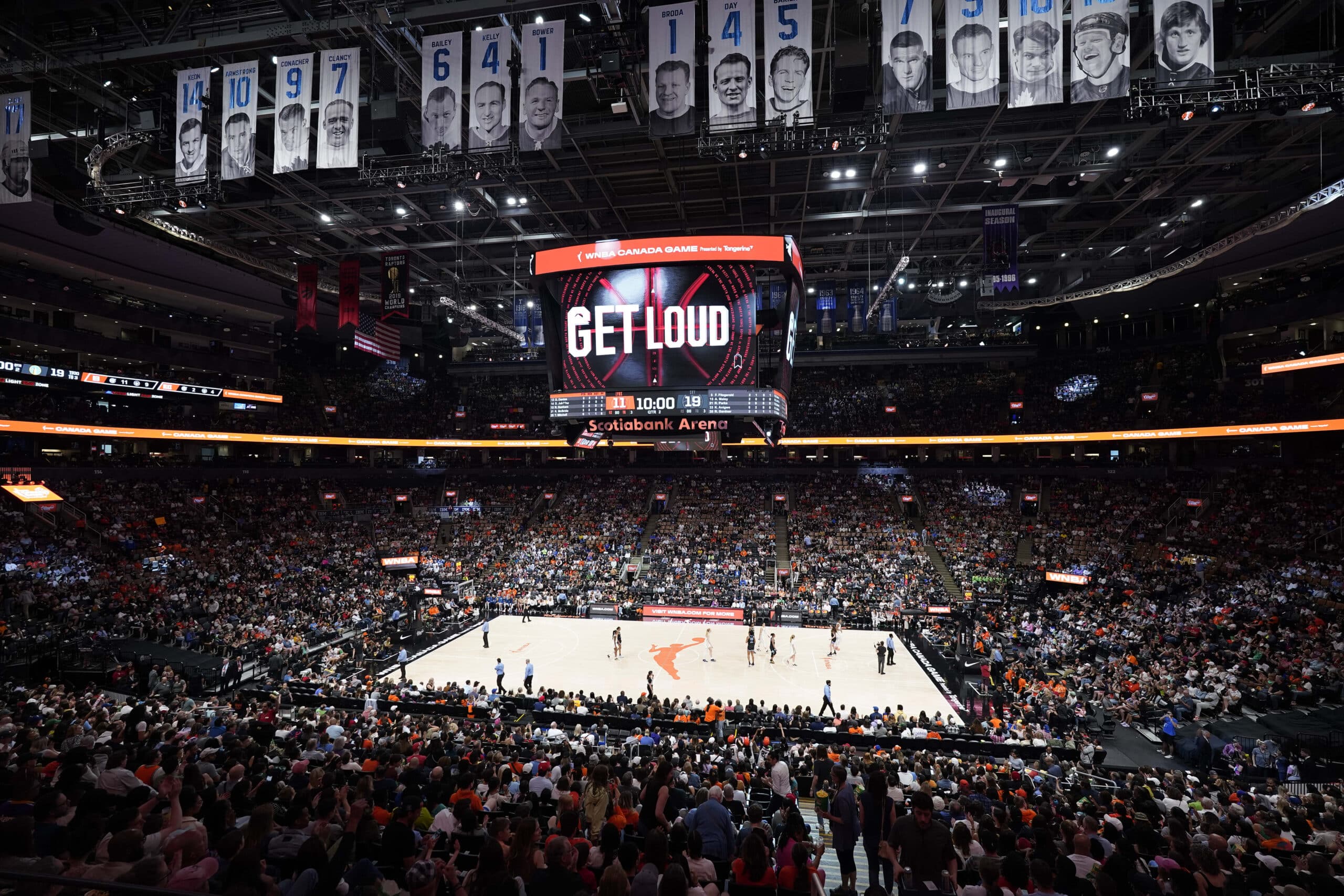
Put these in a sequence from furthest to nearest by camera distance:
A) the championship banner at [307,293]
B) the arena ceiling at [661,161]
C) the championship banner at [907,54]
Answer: the championship banner at [307,293] < the arena ceiling at [661,161] < the championship banner at [907,54]

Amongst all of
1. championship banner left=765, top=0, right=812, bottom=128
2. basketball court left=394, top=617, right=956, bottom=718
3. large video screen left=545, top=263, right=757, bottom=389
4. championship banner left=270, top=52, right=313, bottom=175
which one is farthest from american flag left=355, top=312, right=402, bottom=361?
championship banner left=765, top=0, right=812, bottom=128

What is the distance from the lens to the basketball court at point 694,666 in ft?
61.7


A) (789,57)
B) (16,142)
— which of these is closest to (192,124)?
(16,142)

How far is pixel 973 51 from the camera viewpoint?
10.1m

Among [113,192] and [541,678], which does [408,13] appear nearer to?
[113,192]

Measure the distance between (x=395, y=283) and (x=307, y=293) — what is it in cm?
267

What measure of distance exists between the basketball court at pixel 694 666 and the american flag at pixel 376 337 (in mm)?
11652

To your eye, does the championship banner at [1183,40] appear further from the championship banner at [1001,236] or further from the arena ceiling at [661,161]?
the championship banner at [1001,236]

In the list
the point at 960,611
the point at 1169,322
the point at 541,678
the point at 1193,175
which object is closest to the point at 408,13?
the point at 541,678

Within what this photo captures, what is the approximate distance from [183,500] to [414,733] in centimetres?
3014

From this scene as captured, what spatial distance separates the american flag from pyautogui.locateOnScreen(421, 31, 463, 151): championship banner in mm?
11435

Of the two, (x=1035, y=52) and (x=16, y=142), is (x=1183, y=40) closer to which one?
(x=1035, y=52)

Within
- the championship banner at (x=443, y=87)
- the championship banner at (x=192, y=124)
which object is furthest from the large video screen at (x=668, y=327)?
the championship banner at (x=192, y=124)

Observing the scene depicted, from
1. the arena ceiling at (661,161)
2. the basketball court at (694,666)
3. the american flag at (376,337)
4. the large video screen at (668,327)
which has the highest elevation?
the arena ceiling at (661,161)
